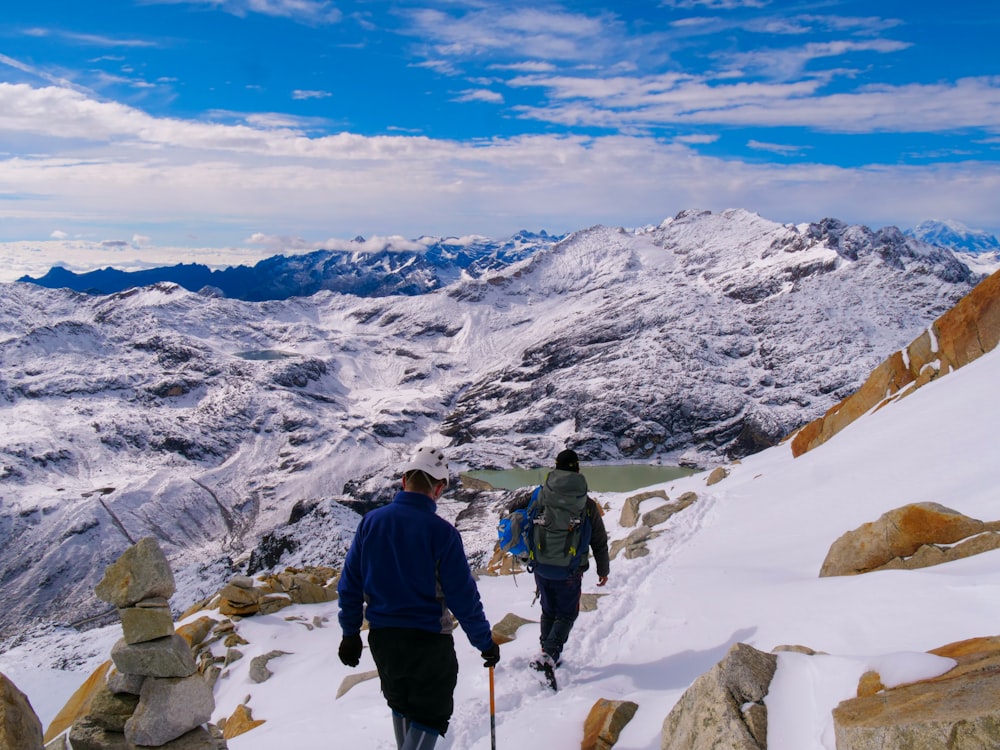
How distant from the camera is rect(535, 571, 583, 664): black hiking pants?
27.9 ft

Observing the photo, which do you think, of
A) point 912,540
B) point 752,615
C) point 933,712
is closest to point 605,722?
point 752,615

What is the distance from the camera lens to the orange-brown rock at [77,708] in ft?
47.6

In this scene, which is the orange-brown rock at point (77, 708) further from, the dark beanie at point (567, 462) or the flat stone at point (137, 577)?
the dark beanie at point (567, 462)

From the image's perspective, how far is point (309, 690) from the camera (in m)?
12.4

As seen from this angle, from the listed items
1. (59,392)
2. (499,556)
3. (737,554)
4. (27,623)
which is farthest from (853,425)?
(59,392)

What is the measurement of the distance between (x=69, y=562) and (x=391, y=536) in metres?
145

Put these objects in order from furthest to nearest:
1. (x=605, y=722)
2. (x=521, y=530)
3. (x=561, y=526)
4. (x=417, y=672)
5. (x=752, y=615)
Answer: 1. (x=752, y=615)
2. (x=521, y=530)
3. (x=561, y=526)
4. (x=605, y=722)
5. (x=417, y=672)

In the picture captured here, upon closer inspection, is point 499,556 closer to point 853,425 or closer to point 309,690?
point 853,425

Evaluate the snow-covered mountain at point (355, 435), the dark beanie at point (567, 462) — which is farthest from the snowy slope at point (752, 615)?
the snow-covered mountain at point (355, 435)

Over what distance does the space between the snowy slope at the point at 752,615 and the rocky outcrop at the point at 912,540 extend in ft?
1.99

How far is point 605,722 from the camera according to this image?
22.0 ft

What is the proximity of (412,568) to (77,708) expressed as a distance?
1503 centimetres

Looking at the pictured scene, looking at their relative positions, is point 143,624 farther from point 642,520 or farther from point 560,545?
→ point 642,520

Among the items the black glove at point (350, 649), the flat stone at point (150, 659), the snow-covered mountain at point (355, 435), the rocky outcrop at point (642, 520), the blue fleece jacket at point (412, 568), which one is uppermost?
the blue fleece jacket at point (412, 568)
